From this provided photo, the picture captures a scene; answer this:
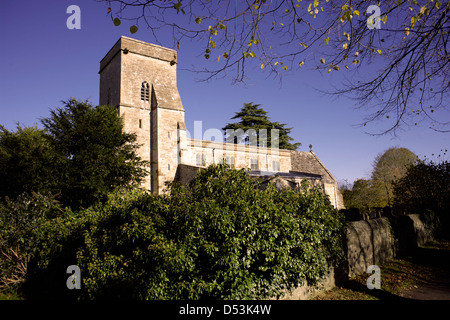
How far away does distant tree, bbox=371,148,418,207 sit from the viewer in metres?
32.8

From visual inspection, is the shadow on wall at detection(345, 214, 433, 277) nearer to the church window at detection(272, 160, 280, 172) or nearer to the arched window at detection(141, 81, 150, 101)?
the church window at detection(272, 160, 280, 172)

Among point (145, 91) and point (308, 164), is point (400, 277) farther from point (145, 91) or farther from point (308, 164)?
point (308, 164)

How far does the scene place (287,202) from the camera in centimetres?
682

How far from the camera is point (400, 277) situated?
8.65 m

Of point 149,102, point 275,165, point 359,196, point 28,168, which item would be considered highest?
point 149,102

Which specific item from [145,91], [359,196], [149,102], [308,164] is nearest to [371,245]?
[149,102]

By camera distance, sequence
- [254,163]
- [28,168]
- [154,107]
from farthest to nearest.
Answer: [254,163] → [154,107] → [28,168]

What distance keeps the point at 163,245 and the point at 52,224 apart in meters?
4.84

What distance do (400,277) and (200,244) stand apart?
7.48 m

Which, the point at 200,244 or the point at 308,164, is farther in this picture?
the point at 308,164

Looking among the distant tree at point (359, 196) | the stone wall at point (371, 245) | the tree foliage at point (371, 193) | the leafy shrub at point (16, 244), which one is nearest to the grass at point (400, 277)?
the stone wall at point (371, 245)

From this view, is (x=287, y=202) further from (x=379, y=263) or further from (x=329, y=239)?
(x=379, y=263)

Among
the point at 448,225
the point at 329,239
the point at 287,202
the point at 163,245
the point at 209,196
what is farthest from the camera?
the point at 448,225
